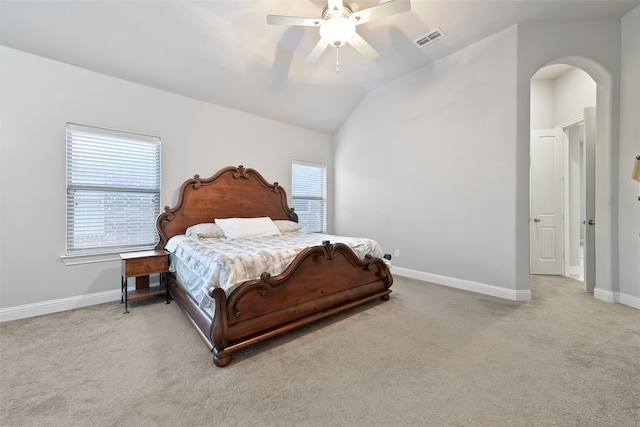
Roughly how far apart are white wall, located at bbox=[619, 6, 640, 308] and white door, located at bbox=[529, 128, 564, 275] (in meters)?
1.41

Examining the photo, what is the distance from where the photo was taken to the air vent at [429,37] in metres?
3.28

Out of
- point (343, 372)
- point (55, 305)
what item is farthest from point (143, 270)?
point (343, 372)

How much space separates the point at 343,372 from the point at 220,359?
879mm

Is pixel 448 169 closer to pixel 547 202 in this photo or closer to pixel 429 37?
pixel 429 37

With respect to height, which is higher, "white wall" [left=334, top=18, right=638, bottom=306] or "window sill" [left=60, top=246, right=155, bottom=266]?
"white wall" [left=334, top=18, right=638, bottom=306]

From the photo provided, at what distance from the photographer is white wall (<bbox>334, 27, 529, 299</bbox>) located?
325cm

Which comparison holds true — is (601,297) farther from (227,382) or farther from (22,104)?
(22,104)

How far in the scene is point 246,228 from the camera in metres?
3.58

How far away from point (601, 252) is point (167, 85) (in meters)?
5.92

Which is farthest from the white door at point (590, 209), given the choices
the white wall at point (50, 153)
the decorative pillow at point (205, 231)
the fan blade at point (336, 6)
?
the white wall at point (50, 153)

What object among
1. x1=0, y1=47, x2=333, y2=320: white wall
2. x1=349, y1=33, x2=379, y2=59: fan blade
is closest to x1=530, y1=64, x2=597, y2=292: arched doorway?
x1=349, y1=33, x2=379, y2=59: fan blade

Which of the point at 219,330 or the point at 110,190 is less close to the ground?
the point at 110,190

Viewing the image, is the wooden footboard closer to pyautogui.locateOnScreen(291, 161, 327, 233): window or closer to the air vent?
pyautogui.locateOnScreen(291, 161, 327, 233): window

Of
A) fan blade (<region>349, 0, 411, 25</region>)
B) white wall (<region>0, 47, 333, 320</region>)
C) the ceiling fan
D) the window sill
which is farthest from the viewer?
the window sill
